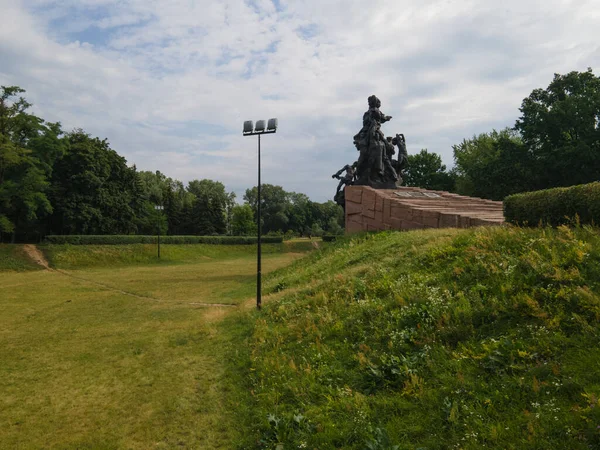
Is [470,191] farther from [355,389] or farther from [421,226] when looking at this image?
[355,389]

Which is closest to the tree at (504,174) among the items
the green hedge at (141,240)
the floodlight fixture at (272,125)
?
the green hedge at (141,240)

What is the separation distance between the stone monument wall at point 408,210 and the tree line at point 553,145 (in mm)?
12140

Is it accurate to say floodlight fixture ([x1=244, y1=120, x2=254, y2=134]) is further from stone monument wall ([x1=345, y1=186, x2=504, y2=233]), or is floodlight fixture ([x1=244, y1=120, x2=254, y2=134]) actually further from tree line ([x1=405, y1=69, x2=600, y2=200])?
tree line ([x1=405, y1=69, x2=600, y2=200])

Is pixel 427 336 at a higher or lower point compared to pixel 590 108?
lower

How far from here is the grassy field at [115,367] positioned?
217 inches

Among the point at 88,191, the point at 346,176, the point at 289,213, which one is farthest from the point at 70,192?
the point at 289,213

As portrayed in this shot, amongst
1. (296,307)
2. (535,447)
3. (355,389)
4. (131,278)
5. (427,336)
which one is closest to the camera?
(535,447)

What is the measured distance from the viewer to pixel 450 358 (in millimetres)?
4773

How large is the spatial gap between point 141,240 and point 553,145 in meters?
36.9

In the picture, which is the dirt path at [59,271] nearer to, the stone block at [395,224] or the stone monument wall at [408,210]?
the stone block at [395,224]

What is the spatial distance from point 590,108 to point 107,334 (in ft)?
107

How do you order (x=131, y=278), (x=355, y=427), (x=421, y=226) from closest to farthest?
(x=355, y=427) → (x=421, y=226) → (x=131, y=278)

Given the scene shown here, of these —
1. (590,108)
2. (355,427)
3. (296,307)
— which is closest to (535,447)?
(355,427)

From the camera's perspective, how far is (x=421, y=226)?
14.3m
